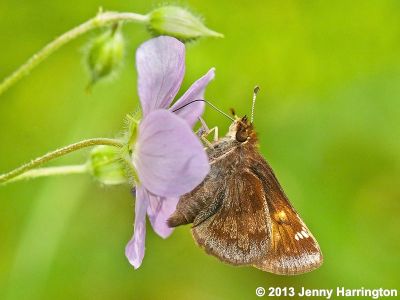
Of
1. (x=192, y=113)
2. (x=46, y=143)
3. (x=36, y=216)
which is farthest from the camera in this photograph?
(x=46, y=143)

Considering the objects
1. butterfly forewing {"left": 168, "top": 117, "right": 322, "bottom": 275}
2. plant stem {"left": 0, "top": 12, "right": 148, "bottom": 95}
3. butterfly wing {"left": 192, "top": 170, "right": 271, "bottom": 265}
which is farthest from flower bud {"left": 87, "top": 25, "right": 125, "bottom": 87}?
butterfly wing {"left": 192, "top": 170, "right": 271, "bottom": 265}

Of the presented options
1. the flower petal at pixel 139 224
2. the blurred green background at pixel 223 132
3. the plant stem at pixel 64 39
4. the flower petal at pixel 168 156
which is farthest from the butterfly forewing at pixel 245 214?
the blurred green background at pixel 223 132

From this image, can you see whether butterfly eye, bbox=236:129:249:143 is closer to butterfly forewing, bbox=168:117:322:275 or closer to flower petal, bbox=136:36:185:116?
butterfly forewing, bbox=168:117:322:275

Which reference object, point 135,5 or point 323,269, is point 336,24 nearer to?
point 135,5

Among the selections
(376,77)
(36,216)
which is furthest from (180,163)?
(376,77)

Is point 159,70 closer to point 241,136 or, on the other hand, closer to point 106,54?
point 106,54

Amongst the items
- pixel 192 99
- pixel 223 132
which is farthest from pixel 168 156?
pixel 223 132

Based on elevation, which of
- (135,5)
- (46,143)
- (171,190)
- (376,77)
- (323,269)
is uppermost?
(135,5)

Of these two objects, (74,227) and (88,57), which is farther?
(74,227)
